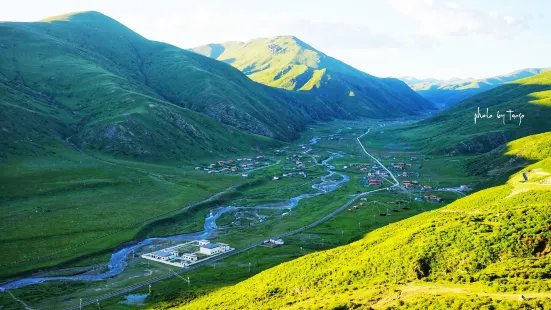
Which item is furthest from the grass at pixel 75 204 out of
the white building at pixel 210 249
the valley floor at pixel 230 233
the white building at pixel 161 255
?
the white building at pixel 210 249

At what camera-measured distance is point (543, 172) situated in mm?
116562

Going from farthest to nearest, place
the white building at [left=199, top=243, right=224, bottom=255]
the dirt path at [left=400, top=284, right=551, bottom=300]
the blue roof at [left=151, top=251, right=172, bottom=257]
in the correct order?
the white building at [left=199, top=243, right=224, bottom=255] < the blue roof at [left=151, top=251, right=172, bottom=257] < the dirt path at [left=400, top=284, right=551, bottom=300]

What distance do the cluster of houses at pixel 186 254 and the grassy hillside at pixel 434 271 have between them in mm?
33764

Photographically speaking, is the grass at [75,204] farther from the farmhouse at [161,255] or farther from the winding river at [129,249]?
the farmhouse at [161,255]

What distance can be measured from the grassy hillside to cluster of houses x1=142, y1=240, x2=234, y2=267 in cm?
3376

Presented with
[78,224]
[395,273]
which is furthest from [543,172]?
[78,224]

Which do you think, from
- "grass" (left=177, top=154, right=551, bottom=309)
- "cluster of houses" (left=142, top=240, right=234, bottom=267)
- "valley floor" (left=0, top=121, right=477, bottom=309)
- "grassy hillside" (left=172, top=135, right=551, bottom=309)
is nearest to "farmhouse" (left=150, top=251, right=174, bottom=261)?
"cluster of houses" (left=142, top=240, right=234, bottom=267)

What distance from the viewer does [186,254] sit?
386 feet

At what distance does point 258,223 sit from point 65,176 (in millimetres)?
78941

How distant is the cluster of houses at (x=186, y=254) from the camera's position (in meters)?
115

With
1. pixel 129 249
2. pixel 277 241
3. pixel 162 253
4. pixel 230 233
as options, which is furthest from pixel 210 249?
pixel 129 249

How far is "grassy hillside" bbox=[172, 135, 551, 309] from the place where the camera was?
151 feet

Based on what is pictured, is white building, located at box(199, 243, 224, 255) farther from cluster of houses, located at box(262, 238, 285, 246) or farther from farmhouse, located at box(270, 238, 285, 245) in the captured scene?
farmhouse, located at box(270, 238, 285, 245)

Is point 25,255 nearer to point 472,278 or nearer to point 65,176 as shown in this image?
point 65,176
